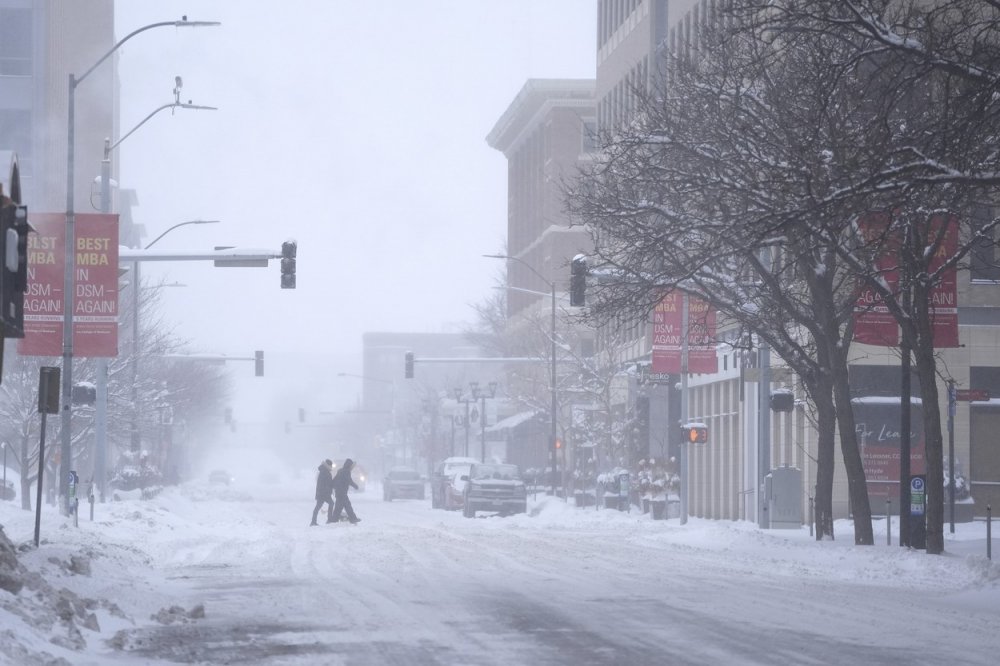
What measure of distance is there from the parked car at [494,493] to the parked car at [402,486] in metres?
28.0

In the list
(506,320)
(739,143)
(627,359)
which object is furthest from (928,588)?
(506,320)

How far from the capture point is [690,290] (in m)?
27.5

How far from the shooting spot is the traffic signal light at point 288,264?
3306 centimetres

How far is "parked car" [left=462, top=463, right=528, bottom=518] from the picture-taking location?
50.2 meters

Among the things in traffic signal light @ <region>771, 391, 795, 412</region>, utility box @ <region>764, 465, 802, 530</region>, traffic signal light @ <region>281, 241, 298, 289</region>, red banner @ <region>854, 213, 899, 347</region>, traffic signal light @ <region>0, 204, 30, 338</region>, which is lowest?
utility box @ <region>764, 465, 802, 530</region>

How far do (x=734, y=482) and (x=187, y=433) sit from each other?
174 ft

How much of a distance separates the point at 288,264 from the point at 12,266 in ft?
67.7

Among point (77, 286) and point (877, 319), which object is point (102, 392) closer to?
point (77, 286)

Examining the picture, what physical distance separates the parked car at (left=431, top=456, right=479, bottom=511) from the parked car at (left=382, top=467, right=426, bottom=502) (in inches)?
587

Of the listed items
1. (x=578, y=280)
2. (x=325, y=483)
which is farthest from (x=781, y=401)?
(x=325, y=483)

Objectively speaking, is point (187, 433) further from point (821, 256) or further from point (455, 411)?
point (821, 256)

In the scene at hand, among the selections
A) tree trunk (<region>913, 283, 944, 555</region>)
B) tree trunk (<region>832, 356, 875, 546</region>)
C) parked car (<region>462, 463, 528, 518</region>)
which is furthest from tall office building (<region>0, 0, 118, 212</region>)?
tree trunk (<region>913, 283, 944, 555</region>)

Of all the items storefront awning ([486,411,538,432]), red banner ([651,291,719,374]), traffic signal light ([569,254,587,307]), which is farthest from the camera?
storefront awning ([486,411,538,432])

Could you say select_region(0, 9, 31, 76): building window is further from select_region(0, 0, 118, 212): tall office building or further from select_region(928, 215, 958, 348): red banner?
select_region(928, 215, 958, 348): red banner
